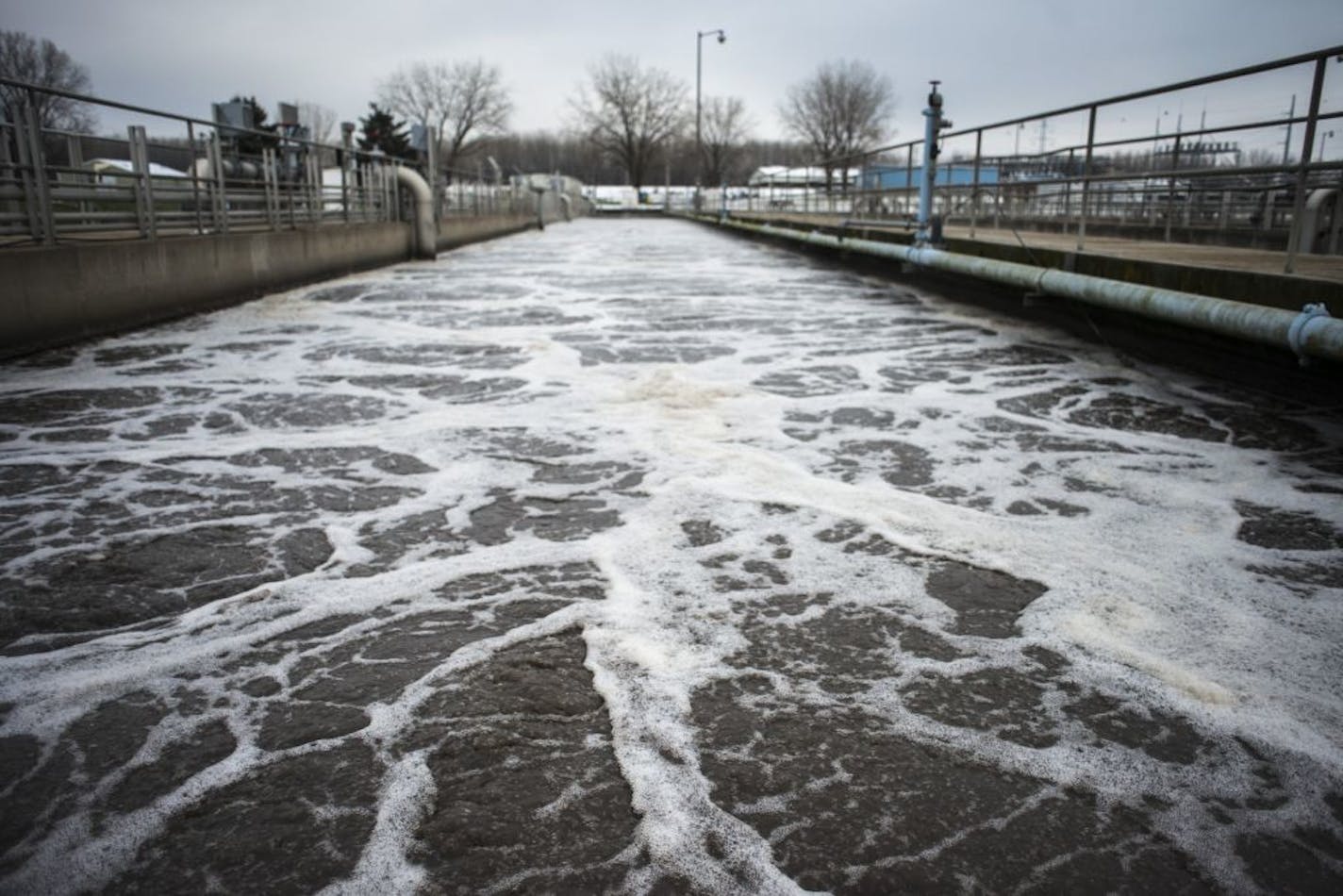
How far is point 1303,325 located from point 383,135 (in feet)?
Answer: 192

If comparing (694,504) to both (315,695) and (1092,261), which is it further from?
(1092,261)

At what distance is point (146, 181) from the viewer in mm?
7566

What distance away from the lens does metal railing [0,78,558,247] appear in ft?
20.7

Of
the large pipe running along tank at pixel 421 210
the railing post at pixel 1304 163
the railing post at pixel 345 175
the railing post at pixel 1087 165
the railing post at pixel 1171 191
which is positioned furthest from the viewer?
the large pipe running along tank at pixel 421 210

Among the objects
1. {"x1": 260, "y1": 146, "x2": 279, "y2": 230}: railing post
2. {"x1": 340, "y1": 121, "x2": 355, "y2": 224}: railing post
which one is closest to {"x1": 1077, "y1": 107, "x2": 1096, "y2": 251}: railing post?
{"x1": 260, "y1": 146, "x2": 279, "y2": 230}: railing post

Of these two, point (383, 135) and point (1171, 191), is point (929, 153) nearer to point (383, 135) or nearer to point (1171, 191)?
point (1171, 191)

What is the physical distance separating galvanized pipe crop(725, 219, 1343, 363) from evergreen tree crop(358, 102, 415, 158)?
51263mm

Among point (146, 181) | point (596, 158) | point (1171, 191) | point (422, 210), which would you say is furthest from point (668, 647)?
point (596, 158)

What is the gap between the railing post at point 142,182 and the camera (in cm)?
754

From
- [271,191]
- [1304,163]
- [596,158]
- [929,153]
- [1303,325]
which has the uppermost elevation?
[596,158]

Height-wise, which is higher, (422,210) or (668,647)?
(422,210)

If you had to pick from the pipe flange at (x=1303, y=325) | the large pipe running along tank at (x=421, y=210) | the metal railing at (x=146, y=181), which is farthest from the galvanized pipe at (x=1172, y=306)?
the large pipe running along tank at (x=421, y=210)

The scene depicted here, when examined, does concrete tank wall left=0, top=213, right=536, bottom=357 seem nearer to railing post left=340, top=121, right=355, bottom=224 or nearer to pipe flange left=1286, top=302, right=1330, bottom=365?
railing post left=340, top=121, right=355, bottom=224

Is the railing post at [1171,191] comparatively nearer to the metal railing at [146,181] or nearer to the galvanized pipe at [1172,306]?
the galvanized pipe at [1172,306]
